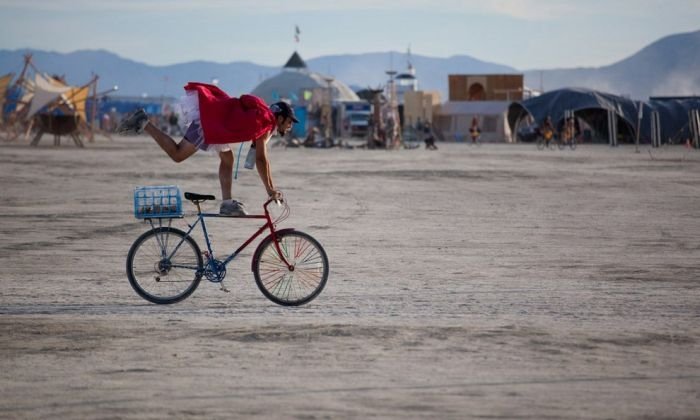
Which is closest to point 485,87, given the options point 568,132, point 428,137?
point 568,132

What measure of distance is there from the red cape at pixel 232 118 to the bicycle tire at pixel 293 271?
795 mm

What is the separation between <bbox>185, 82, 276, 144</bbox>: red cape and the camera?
385 inches

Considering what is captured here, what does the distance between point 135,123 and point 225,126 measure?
707 millimetres

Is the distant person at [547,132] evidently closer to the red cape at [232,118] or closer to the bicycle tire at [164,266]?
the red cape at [232,118]

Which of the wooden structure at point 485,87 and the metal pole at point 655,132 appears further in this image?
the wooden structure at point 485,87

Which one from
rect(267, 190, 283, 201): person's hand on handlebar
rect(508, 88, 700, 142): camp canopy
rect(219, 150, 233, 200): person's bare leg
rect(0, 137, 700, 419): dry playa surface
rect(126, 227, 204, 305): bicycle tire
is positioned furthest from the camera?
rect(508, 88, 700, 142): camp canopy

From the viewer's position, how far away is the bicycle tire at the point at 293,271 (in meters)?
9.82

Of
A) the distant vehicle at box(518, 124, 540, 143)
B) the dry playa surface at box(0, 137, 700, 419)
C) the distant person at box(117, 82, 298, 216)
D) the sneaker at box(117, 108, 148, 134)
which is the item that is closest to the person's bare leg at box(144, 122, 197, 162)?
the distant person at box(117, 82, 298, 216)

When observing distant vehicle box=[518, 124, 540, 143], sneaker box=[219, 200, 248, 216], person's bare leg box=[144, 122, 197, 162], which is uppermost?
person's bare leg box=[144, 122, 197, 162]

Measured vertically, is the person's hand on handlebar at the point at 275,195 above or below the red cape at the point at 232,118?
below

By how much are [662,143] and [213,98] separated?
184 ft

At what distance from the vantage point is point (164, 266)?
32.2 ft

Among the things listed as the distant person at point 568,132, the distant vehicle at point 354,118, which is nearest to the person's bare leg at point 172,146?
the distant person at point 568,132

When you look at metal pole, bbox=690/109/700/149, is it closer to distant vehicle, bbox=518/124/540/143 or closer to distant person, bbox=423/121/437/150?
distant person, bbox=423/121/437/150
